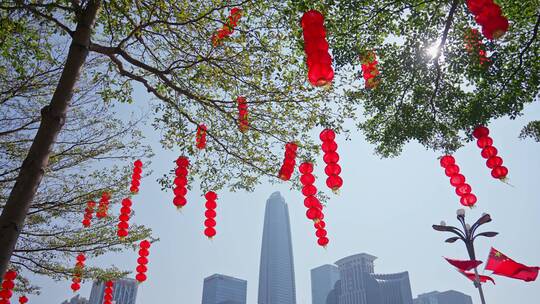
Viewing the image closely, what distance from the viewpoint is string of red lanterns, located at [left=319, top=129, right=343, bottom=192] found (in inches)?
251

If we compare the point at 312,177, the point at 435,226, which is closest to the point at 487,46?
the point at 312,177

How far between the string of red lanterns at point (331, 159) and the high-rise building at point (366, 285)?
113453 millimetres

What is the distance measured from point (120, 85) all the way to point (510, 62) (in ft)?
23.5

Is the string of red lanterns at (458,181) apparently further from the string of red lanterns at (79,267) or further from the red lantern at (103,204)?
the string of red lanterns at (79,267)

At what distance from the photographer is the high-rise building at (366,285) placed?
109 metres

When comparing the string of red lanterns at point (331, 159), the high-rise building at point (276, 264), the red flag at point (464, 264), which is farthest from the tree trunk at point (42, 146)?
the high-rise building at point (276, 264)

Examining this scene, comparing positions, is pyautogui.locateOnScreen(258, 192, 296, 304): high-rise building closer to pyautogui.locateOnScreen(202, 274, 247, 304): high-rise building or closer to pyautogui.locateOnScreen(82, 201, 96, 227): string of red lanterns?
pyautogui.locateOnScreen(202, 274, 247, 304): high-rise building

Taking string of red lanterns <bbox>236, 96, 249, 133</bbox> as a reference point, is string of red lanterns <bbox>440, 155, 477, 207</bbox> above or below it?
below

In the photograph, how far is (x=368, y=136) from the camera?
9047 millimetres

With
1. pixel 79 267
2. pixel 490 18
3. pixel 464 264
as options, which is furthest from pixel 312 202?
pixel 79 267

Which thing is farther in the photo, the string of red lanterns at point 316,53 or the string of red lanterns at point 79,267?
the string of red lanterns at point 79,267

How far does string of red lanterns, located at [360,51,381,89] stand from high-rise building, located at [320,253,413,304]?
4437 inches

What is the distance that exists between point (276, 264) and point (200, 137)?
599ft

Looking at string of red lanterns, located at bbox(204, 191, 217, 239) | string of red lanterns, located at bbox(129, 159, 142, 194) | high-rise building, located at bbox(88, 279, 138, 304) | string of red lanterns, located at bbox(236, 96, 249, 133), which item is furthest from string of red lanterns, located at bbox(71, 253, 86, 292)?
high-rise building, located at bbox(88, 279, 138, 304)
